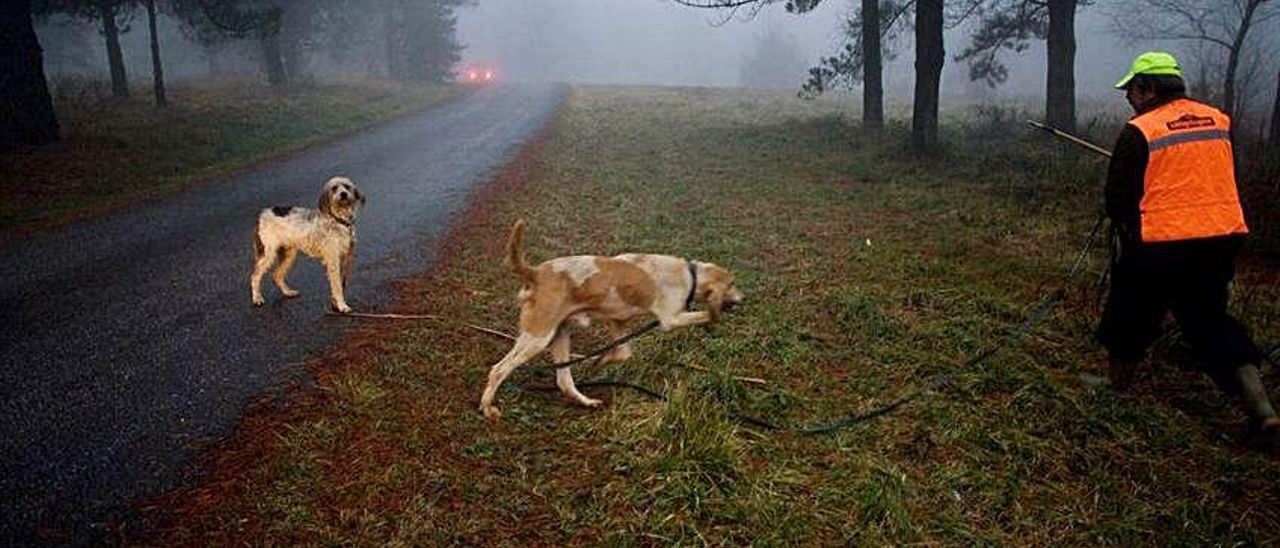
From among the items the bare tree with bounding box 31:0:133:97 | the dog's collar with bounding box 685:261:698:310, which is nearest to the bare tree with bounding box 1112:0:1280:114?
the dog's collar with bounding box 685:261:698:310

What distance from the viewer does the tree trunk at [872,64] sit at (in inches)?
754

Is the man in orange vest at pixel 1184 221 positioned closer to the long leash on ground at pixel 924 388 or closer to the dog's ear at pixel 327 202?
the long leash on ground at pixel 924 388

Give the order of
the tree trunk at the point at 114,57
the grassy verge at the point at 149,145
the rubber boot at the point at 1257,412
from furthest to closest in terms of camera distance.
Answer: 1. the tree trunk at the point at 114,57
2. the grassy verge at the point at 149,145
3. the rubber boot at the point at 1257,412

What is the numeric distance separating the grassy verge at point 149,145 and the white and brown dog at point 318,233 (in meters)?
5.24

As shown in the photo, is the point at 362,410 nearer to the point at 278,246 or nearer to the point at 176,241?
the point at 278,246

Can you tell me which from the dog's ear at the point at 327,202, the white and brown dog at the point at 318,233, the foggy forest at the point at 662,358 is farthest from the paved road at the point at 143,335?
the dog's ear at the point at 327,202

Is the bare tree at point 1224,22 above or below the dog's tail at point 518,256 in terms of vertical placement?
above

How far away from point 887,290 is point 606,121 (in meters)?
19.3

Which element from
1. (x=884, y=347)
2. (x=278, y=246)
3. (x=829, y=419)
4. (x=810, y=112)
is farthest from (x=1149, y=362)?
(x=810, y=112)

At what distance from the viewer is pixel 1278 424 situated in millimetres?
3963

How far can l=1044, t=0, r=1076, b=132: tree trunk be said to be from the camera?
625 inches

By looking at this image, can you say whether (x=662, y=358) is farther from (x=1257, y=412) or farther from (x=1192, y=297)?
(x=1257, y=412)

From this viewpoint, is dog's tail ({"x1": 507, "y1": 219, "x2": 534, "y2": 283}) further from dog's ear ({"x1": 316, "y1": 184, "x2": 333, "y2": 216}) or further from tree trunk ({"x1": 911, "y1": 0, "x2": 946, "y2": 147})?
tree trunk ({"x1": 911, "y1": 0, "x2": 946, "y2": 147})

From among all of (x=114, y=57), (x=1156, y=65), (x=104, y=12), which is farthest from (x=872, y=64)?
(x=114, y=57)
